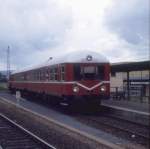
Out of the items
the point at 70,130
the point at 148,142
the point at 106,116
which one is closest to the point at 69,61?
the point at 106,116

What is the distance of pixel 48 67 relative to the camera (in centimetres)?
2688

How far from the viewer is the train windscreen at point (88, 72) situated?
75.2ft

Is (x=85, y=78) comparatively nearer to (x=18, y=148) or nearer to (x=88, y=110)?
(x=88, y=110)

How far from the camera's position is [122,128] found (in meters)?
17.2

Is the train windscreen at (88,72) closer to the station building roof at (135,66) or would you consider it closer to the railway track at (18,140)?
the station building roof at (135,66)

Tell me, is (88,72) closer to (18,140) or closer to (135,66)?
(135,66)

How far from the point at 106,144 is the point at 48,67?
14644mm

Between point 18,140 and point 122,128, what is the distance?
14.8 feet

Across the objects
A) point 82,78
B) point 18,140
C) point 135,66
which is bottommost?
point 18,140

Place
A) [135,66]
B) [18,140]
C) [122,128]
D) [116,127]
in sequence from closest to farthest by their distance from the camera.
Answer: [18,140]
[122,128]
[116,127]
[135,66]

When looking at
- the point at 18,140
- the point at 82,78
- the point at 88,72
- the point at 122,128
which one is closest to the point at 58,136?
the point at 18,140

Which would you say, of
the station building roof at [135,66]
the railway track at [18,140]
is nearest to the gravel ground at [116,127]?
the railway track at [18,140]

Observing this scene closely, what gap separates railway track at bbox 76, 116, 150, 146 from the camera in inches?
576

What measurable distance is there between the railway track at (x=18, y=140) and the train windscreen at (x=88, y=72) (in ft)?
18.5
